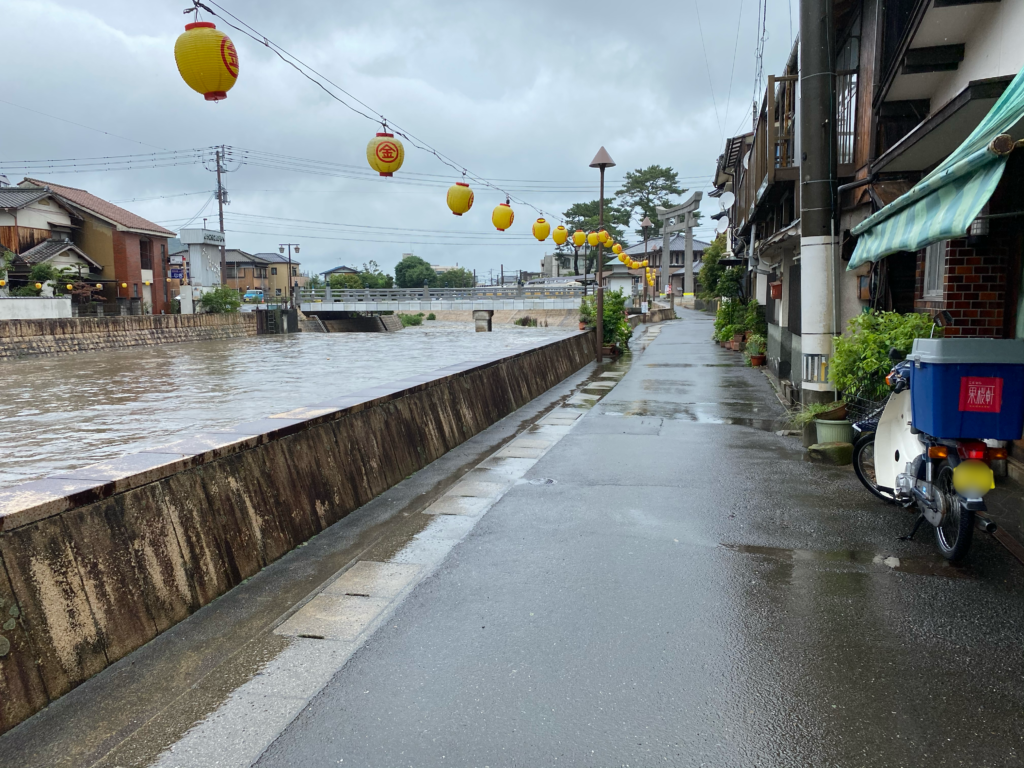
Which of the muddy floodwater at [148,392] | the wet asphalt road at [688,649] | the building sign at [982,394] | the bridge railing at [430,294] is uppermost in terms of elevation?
the bridge railing at [430,294]

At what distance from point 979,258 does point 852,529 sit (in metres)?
3.17

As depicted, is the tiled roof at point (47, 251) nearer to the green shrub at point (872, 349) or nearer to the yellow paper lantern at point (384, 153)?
the yellow paper lantern at point (384, 153)

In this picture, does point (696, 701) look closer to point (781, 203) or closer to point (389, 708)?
point (389, 708)

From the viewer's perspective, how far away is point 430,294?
69688mm

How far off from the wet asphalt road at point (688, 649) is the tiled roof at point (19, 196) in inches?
1710

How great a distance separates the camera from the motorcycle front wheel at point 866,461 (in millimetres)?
6422

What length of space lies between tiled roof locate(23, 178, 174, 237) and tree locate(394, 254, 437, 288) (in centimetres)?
5183

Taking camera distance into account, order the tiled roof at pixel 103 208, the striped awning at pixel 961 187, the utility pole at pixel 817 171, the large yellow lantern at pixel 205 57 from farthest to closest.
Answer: the tiled roof at pixel 103 208 < the large yellow lantern at pixel 205 57 < the utility pole at pixel 817 171 < the striped awning at pixel 961 187

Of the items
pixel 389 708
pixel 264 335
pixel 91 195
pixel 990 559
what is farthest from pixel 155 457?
pixel 91 195

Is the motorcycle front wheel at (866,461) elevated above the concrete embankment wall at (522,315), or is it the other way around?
the concrete embankment wall at (522,315)

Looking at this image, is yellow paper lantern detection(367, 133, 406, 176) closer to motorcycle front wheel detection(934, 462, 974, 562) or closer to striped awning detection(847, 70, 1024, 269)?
striped awning detection(847, 70, 1024, 269)

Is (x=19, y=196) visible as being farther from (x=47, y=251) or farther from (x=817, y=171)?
(x=817, y=171)

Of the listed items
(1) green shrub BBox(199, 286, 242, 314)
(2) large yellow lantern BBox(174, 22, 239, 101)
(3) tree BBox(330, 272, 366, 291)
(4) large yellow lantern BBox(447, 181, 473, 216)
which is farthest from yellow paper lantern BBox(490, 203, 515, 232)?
(3) tree BBox(330, 272, 366, 291)

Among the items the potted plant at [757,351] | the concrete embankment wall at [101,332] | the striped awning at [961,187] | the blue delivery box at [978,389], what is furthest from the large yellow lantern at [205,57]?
the concrete embankment wall at [101,332]
